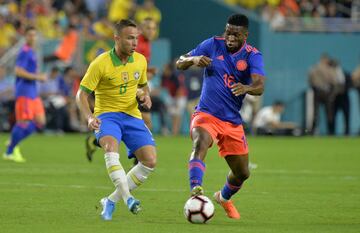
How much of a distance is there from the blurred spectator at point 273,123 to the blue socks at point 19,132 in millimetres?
12089

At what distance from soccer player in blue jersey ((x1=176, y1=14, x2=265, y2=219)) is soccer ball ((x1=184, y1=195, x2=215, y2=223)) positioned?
0.93 m

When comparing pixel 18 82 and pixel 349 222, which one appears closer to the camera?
pixel 349 222

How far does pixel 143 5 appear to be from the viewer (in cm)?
3331

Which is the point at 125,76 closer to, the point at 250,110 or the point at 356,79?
the point at 250,110

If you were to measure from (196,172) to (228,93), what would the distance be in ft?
4.07

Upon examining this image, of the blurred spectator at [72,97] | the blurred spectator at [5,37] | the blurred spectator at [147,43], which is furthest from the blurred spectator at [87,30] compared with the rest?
the blurred spectator at [147,43]

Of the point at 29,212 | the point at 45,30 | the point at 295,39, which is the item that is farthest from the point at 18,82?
the point at 295,39

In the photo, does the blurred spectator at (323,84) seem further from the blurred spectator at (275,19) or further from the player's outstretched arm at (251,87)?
the player's outstretched arm at (251,87)

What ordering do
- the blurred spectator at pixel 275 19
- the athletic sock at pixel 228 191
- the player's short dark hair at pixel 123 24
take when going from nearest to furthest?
1. the player's short dark hair at pixel 123 24
2. the athletic sock at pixel 228 191
3. the blurred spectator at pixel 275 19

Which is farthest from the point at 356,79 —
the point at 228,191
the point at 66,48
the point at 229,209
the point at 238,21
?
the point at 238,21

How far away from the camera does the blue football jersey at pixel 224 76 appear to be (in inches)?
453

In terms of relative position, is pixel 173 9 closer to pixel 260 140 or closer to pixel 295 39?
pixel 295 39

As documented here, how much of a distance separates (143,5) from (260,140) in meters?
6.92

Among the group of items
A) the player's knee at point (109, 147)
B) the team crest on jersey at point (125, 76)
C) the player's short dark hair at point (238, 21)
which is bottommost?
the player's knee at point (109, 147)
